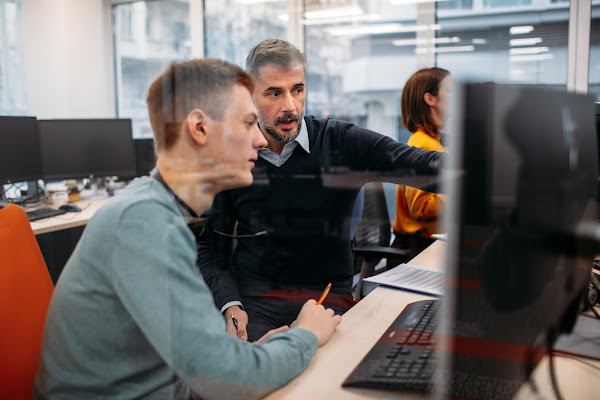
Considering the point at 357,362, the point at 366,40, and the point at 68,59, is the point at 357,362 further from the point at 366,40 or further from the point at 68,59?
the point at 366,40

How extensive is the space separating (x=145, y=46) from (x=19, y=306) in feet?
2.30

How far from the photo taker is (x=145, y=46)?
47.6 inches

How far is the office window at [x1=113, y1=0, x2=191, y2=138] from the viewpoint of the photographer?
86 cm

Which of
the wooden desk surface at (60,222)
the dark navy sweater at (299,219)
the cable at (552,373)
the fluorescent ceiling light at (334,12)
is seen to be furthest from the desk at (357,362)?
the fluorescent ceiling light at (334,12)

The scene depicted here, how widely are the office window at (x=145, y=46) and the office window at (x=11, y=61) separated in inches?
17.4

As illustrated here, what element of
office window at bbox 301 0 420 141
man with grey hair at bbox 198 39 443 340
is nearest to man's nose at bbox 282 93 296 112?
man with grey hair at bbox 198 39 443 340

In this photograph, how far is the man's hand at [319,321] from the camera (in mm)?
854

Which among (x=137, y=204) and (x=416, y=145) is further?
(x=416, y=145)

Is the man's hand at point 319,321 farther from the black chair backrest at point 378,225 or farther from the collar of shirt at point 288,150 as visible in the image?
the black chair backrest at point 378,225

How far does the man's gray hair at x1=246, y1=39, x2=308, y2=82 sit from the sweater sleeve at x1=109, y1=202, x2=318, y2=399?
610 mm

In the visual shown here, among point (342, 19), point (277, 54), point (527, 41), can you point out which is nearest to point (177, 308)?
point (277, 54)

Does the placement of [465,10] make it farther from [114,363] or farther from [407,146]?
[114,363]

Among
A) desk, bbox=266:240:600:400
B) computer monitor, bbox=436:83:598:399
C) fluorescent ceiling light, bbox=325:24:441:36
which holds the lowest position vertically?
desk, bbox=266:240:600:400

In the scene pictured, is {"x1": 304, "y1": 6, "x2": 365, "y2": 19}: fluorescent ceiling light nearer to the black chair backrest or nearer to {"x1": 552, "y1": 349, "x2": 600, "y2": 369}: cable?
the black chair backrest
